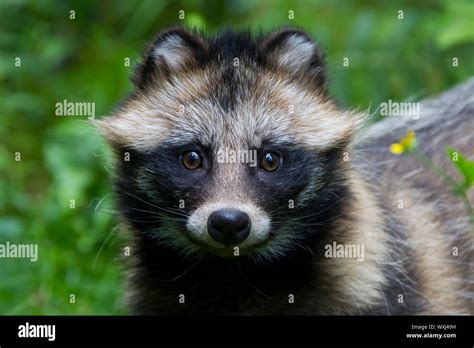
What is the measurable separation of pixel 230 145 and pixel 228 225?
1.71ft

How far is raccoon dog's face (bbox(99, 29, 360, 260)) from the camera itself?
5.77m

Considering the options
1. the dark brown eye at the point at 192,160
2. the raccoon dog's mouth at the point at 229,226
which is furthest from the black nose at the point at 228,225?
the dark brown eye at the point at 192,160

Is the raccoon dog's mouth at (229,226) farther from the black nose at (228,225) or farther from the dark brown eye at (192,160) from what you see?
the dark brown eye at (192,160)

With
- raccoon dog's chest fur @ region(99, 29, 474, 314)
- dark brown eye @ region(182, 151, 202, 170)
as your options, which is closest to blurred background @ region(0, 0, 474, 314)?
raccoon dog's chest fur @ region(99, 29, 474, 314)

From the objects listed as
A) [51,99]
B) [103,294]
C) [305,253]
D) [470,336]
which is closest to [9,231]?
[103,294]

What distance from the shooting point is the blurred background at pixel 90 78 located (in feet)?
27.7

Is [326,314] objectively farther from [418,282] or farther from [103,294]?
[103,294]

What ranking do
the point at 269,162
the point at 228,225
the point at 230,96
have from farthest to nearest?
1. the point at 230,96
2. the point at 269,162
3. the point at 228,225

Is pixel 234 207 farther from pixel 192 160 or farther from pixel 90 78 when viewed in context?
pixel 90 78

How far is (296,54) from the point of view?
6.29 meters

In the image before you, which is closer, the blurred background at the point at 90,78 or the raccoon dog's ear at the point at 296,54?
the raccoon dog's ear at the point at 296,54

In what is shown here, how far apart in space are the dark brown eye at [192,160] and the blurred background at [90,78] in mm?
2312

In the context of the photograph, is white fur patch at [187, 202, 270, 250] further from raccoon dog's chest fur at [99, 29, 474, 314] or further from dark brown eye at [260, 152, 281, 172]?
dark brown eye at [260, 152, 281, 172]

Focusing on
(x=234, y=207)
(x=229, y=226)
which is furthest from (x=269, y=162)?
(x=229, y=226)
